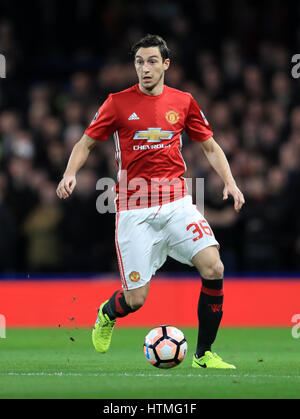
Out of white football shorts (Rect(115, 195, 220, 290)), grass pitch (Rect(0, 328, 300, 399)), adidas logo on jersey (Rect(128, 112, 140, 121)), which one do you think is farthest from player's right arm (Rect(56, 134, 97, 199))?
grass pitch (Rect(0, 328, 300, 399))

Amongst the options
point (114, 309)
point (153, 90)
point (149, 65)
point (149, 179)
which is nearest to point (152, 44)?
point (149, 65)

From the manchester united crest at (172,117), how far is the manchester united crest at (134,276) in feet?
4.18

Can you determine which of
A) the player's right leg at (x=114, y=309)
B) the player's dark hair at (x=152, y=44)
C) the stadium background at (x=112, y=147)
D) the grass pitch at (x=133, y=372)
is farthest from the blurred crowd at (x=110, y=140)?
the player's dark hair at (x=152, y=44)

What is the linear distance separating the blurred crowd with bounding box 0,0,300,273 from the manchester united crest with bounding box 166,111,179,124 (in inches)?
195

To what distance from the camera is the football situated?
7180mm

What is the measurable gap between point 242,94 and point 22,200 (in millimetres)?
4405

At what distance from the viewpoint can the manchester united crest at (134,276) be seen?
765 centimetres

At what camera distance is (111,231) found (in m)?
13.1

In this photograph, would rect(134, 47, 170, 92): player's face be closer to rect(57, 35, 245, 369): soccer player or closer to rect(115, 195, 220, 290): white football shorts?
rect(57, 35, 245, 369): soccer player

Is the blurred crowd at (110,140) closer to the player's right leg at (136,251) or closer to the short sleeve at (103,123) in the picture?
the player's right leg at (136,251)

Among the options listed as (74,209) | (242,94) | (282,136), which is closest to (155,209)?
(74,209)

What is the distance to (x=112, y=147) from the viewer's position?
14453 millimetres
